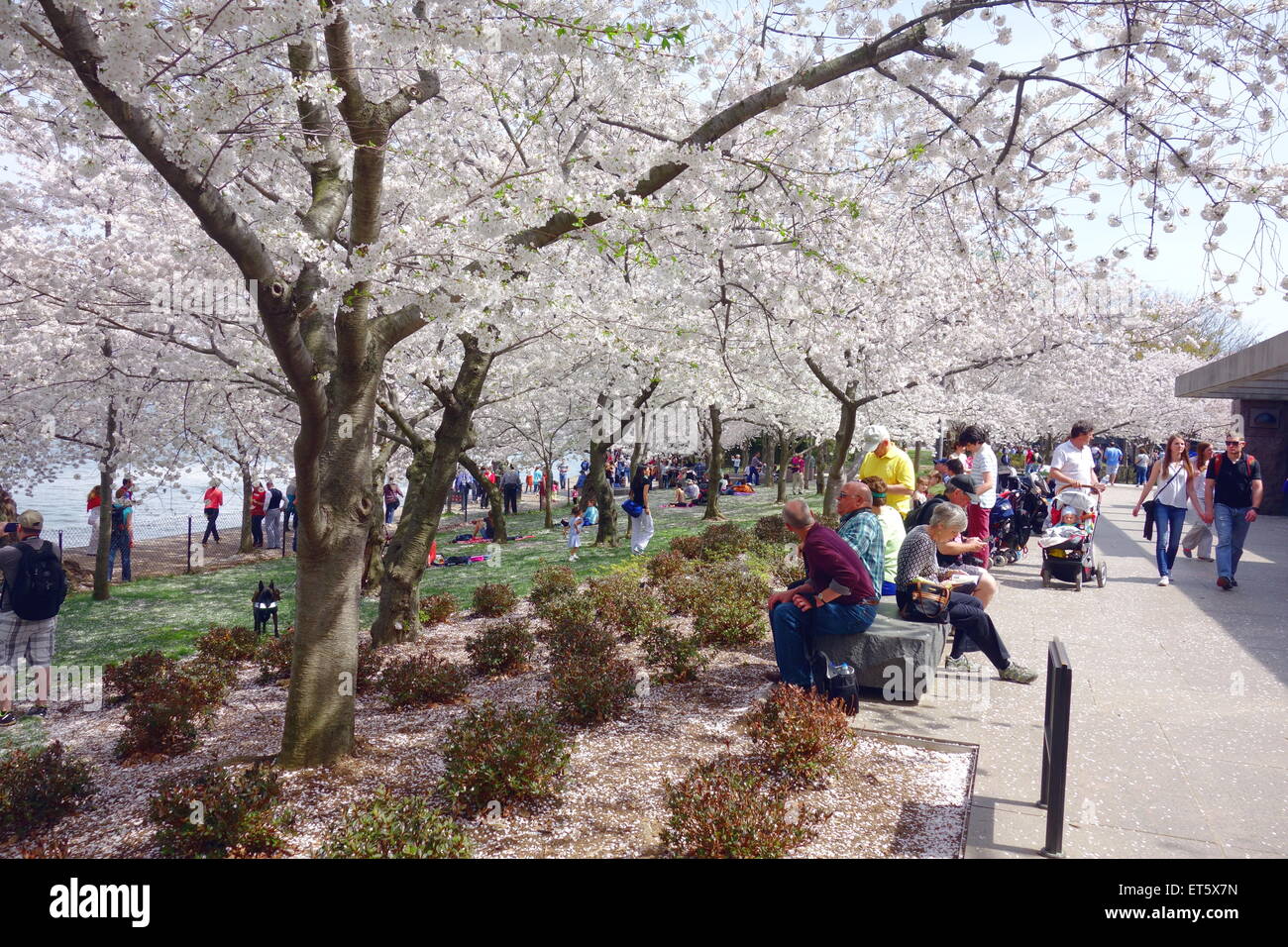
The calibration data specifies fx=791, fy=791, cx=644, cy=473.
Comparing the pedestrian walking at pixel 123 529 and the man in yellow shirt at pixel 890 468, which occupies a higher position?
the man in yellow shirt at pixel 890 468

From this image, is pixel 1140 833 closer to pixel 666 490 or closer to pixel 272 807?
pixel 272 807

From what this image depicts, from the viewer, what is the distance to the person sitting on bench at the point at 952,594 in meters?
5.92

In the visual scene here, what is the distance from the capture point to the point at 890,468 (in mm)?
8109

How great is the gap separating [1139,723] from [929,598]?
1520 millimetres

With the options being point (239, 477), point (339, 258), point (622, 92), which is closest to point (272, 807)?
point (339, 258)

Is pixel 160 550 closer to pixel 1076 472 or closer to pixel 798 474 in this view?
pixel 1076 472

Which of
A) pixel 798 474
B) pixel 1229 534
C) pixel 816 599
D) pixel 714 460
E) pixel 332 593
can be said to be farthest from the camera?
pixel 798 474

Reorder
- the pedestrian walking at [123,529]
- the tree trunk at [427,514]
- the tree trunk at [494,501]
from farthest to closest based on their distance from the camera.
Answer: the tree trunk at [494,501], the pedestrian walking at [123,529], the tree trunk at [427,514]

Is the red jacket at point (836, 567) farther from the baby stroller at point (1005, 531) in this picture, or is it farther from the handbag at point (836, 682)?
the baby stroller at point (1005, 531)

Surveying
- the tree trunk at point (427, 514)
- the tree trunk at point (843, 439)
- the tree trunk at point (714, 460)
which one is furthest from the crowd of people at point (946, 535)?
the tree trunk at point (714, 460)

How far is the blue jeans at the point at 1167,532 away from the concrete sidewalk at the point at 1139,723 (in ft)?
2.23

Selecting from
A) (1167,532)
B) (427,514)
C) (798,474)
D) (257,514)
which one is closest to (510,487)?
(257,514)

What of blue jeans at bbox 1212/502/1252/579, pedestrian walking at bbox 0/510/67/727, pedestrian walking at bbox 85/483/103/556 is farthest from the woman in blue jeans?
pedestrian walking at bbox 85/483/103/556

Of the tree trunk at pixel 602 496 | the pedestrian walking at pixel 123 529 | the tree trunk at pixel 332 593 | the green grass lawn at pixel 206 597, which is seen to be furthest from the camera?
the tree trunk at pixel 602 496
